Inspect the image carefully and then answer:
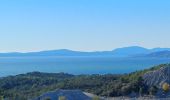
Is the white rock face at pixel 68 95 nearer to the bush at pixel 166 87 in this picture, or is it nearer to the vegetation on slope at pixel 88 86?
the vegetation on slope at pixel 88 86

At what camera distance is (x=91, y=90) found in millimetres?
64438

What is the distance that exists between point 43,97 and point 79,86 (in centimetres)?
1719

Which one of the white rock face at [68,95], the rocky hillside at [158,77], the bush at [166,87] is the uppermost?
the rocky hillside at [158,77]

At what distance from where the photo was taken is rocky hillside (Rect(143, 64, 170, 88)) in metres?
60.7

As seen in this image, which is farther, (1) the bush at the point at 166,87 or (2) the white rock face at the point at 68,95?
(1) the bush at the point at 166,87

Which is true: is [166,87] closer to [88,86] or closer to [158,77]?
[158,77]

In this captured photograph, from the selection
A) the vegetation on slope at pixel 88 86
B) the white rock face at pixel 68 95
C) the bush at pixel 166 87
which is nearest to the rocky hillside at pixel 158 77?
the vegetation on slope at pixel 88 86

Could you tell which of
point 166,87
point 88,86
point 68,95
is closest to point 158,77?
point 166,87

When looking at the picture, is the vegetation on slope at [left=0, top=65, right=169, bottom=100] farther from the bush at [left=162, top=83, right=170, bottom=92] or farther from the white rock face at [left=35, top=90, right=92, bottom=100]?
the white rock face at [left=35, top=90, right=92, bottom=100]

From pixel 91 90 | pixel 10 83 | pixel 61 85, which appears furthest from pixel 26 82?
pixel 91 90

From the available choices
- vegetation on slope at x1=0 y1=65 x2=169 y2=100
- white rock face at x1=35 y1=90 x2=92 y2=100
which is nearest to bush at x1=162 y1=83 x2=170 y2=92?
vegetation on slope at x1=0 y1=65 x2=169 y2=100

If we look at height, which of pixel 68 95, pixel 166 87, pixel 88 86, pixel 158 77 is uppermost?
pixel 158 77

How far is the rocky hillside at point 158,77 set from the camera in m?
60.7

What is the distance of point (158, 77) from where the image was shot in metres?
61.8
